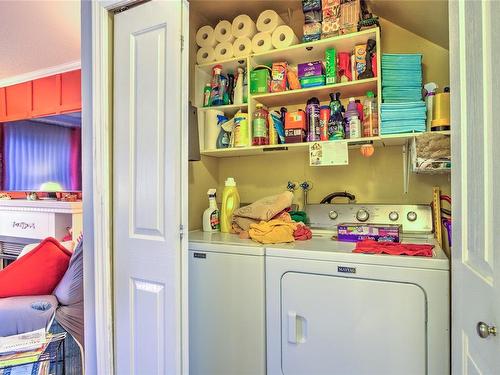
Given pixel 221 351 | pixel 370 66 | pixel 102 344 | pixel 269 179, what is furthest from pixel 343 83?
pixel 102 344

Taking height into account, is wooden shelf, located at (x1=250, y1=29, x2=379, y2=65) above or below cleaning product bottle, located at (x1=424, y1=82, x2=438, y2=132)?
above

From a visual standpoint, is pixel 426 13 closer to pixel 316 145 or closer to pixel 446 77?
pixel 446 77

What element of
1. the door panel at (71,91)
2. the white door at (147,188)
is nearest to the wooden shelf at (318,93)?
the white door at (147,188)

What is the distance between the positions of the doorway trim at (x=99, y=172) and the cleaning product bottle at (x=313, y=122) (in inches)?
42.6

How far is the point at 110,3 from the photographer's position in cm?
150

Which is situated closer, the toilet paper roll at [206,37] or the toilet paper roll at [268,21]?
the toilet paper roll at [268,21]

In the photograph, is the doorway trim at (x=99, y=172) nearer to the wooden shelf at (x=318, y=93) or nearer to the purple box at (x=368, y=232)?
the wooden shelf at (x=318, y=93)

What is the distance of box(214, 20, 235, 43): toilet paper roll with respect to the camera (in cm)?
211

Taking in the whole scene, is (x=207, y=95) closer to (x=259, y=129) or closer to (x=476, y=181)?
(x=259, y=129)

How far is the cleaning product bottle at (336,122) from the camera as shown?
1.83 m

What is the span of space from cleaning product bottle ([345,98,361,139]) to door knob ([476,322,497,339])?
1.20 metres

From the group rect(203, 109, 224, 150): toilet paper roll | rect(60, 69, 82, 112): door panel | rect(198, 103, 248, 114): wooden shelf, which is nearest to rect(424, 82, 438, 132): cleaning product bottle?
rect(198, 103, 248, 114): wooden shelf

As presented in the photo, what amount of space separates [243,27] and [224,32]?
0.14 metres

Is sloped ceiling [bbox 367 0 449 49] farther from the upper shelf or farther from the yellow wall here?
the upper shelf
